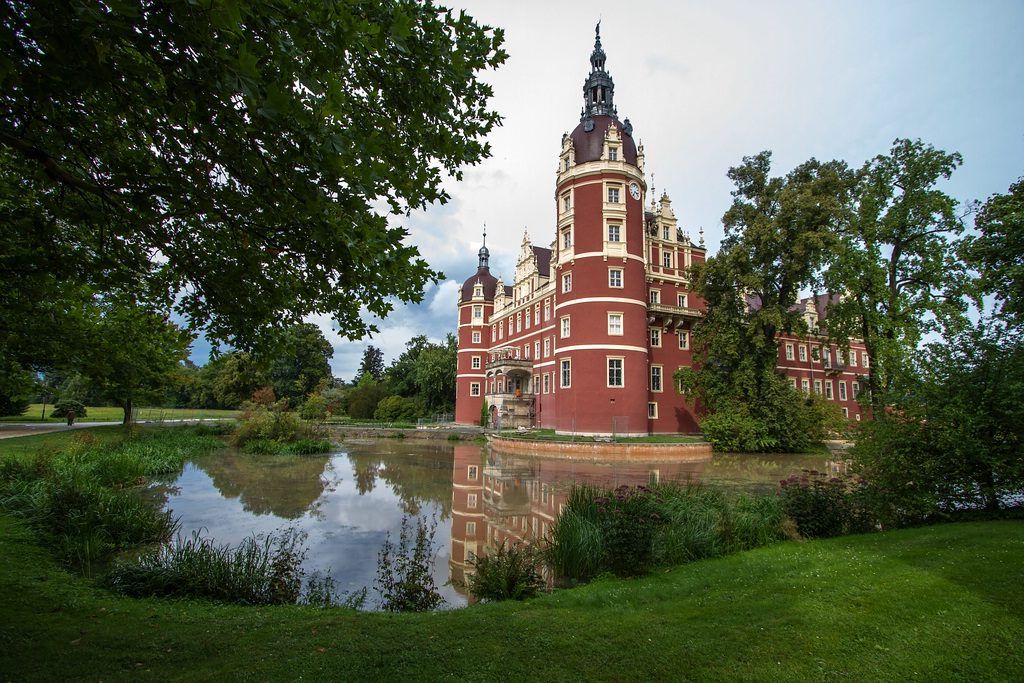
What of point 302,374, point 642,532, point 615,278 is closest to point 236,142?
point 642,532

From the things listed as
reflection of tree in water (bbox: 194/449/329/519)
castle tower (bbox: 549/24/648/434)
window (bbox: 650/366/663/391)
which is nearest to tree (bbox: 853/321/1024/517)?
reflection of tree in water (bbox: 194/449/329/519)

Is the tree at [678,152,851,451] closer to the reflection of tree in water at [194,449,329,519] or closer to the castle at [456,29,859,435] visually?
the castle at [456,29,859,435]

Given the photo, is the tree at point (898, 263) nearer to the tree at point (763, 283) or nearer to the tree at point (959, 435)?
the tree at point (763, 283)

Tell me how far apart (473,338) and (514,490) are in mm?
35005

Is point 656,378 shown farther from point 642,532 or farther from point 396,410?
point 396,410

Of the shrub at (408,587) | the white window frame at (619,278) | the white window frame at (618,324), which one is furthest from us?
the white window frame at (619,278)

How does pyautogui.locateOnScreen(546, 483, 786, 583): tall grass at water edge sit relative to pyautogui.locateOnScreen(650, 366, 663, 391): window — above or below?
below

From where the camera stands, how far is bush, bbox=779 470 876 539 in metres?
8.27

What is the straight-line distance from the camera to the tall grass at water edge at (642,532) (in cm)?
678

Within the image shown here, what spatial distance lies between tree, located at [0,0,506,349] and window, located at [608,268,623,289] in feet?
85.3

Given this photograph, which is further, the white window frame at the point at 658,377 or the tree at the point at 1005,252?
the white window frame at the point at 658,377

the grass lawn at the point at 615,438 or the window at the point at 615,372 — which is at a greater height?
the window at the point at 615,372

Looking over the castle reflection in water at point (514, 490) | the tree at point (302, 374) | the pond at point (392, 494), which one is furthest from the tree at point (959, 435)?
the tree at point (302, 374)

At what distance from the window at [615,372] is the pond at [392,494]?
283 inches
